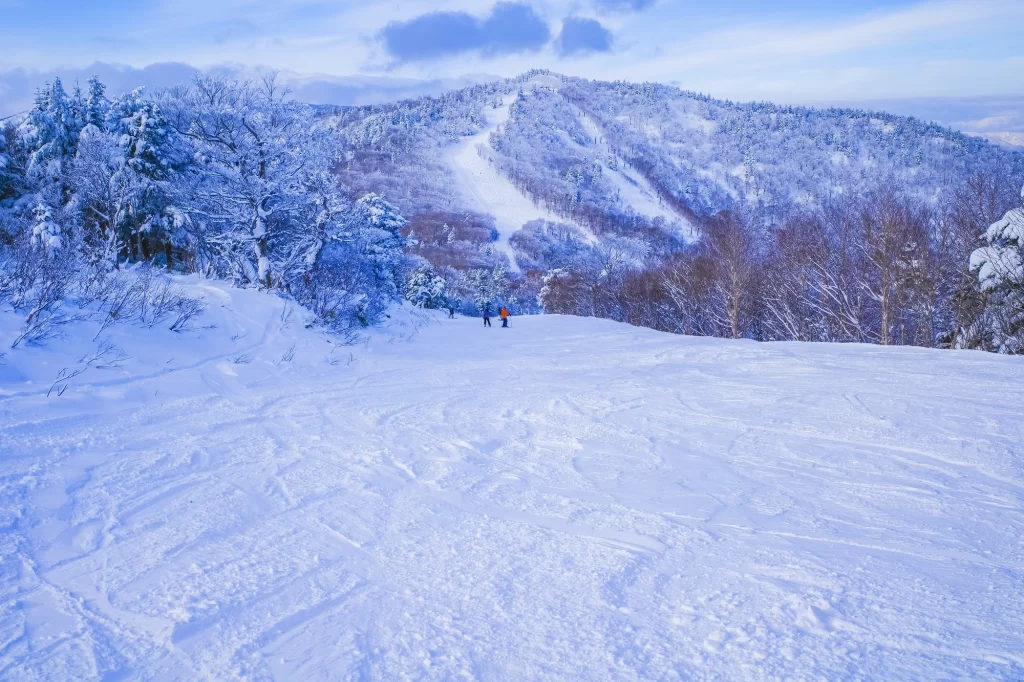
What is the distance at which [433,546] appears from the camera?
3768 mm

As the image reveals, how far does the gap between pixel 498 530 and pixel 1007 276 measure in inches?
713

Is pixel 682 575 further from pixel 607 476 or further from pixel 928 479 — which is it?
pixel 928 479

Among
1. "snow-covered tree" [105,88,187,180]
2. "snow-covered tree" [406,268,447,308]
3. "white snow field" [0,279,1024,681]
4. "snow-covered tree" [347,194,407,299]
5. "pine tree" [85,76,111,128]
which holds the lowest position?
"snow-covered tree" [406,268,447,308]

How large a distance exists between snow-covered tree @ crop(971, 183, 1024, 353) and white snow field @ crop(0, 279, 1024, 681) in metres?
9.86

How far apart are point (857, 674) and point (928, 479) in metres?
3.16

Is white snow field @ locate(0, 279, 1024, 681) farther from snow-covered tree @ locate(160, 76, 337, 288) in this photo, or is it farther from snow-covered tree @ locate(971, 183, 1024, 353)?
snow-covered tree @ locate(971, 183, 1024, 353)

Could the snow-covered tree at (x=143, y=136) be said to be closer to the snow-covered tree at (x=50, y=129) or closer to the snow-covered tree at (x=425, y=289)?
the snow-covered tree at (x=50, y=129)

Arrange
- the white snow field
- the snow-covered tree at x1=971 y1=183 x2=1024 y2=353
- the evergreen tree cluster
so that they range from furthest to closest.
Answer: the snow-covered tree at x1=971 y1=183 x2=1024 y2=353 < the evergreen tree cluster < the white snow field

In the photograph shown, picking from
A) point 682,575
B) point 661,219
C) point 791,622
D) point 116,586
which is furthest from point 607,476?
point 661,219

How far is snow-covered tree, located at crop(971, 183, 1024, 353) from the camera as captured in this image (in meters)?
15.3

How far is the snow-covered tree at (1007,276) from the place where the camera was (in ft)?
50.2

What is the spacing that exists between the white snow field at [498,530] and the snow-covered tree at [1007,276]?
9859 mm

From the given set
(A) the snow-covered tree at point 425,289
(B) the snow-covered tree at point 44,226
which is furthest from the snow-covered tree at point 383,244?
(B) the snow-covered tree at point 44,226

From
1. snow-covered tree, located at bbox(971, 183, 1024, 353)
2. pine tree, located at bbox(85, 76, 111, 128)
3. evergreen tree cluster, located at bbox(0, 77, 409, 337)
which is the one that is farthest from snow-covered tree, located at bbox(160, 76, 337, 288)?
snow-covered tree, located at bbox(971, 183, 1024, 353)
